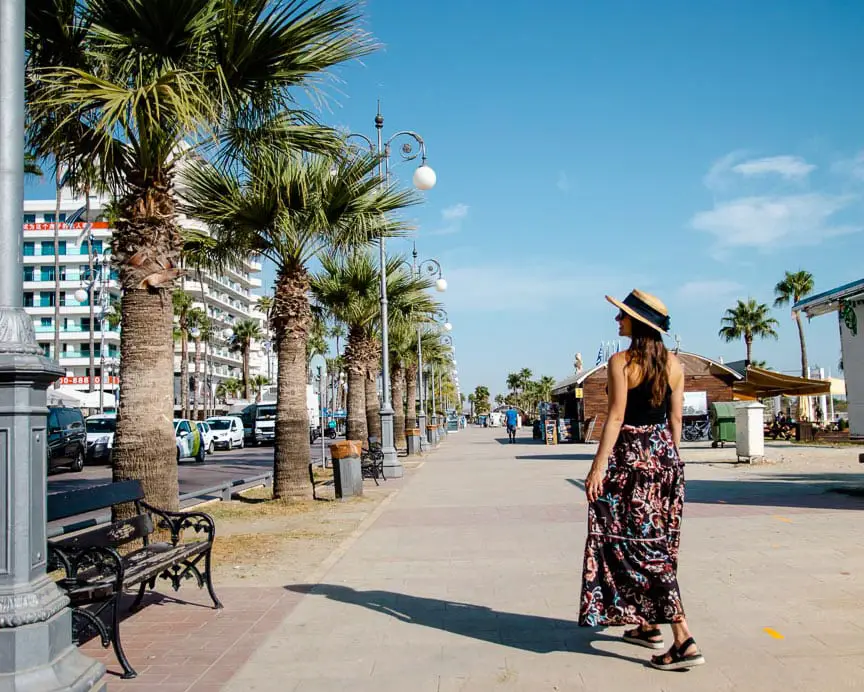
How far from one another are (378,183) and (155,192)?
17.2ft

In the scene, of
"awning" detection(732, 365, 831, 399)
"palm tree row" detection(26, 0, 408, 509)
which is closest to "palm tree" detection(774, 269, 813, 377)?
"awning" detection(732, 365, 831, 399)

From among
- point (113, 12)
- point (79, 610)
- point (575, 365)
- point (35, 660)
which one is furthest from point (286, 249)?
point (575, 365)

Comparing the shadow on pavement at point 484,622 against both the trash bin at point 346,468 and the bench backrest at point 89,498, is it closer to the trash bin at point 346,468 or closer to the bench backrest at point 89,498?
the bench backrest at point 89,498

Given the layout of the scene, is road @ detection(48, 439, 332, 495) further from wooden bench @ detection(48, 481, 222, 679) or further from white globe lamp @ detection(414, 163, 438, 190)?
wooden bench @ detection(48, 481, 222, 679)

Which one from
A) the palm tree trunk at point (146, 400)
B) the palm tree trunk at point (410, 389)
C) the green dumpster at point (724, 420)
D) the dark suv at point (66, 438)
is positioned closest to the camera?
the palm tree trunk at point (146, 400)

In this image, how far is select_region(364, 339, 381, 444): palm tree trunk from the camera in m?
23.8

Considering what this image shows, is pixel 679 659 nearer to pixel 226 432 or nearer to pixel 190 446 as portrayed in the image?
pixel 190 446

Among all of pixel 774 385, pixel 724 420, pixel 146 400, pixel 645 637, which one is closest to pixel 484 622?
pixel 645 637

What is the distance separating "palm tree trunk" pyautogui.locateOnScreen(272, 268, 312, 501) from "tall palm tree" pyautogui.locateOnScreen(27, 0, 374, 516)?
4.61m

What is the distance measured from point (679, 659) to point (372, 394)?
23.7 metres

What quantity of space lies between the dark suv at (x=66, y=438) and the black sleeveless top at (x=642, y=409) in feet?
67.3

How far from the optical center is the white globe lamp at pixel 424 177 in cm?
1688

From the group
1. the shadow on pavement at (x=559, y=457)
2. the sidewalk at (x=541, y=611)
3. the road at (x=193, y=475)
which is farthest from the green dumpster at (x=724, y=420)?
the sidewalk at (x=541, y=611)

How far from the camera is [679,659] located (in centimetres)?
418
